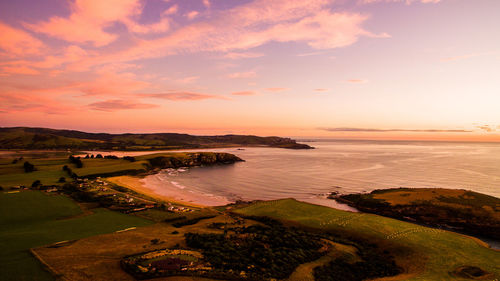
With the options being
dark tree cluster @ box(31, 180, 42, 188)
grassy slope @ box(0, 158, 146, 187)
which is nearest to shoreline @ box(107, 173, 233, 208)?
grassy slope @ box(0, 158, 146, 187)

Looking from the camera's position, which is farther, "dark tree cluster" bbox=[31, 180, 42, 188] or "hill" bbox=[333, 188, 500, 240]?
"dark tree cluster" bbox=[31, 180, 42, 188]

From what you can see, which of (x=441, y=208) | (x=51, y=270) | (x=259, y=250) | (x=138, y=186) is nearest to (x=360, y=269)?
(x=259, y=250)

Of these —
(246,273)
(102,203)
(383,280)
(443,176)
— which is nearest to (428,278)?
(383,280)

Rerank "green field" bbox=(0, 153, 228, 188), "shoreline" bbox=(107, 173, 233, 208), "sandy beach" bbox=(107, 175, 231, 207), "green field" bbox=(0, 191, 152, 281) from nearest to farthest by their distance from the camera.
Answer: "green field" bbox=(0, 191, 152, 281) → "shoreline" bbox=(107, 173, 233, 208) → "sandy beach" bbox=(107, 175, 231, 207) → "green field" bbox=(0, 153, 228, 188)

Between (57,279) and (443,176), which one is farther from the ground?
(57,279)

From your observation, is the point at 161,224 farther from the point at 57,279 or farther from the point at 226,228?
the point at 57,279

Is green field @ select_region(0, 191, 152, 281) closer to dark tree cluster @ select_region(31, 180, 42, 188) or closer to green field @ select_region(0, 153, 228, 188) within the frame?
dark tree cluster @ select_region(31, 180, 42, 188)

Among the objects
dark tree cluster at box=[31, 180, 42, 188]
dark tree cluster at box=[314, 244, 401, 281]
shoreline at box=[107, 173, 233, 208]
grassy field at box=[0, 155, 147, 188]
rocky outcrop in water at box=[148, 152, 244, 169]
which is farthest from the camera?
rocky outcrop in water at box=[148, 152, 244, 169]
